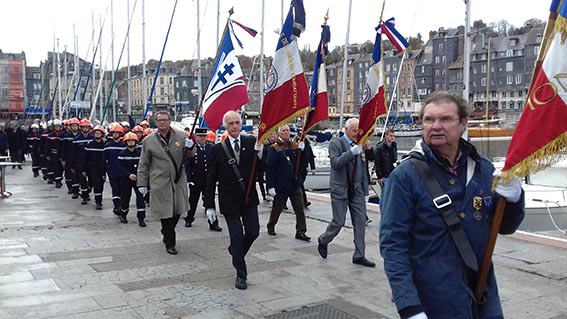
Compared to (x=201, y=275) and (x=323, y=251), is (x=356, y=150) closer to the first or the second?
(x=323, y=251)

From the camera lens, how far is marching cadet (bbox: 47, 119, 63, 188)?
18547 millimetres

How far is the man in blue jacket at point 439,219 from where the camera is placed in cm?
319

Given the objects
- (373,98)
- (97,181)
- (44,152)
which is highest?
(373,98)

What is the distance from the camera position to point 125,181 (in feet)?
39.1

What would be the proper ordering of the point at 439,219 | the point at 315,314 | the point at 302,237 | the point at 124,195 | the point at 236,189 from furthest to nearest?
the point at 124,195
the point at 302,237
the point at 236,189
the point at 315,314
the point at 439,219

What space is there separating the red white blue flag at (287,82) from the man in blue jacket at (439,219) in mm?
5031

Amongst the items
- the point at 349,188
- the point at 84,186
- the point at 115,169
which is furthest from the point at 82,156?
the point at 349,188

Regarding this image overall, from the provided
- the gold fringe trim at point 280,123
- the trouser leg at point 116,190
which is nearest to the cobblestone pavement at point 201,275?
the trouser leg at point 116,190

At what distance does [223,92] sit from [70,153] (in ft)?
25.2

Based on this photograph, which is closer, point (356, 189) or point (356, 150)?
point (356, 150)

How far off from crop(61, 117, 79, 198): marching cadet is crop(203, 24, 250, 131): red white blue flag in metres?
7.16

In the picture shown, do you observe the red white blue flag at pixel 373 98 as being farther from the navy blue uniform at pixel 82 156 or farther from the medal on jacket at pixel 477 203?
the navy blue uniform at pixel 82 156

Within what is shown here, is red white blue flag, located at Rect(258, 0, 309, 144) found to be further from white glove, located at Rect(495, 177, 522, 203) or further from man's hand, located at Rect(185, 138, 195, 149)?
white glove, located at Rect(495, 177, 522, 203)

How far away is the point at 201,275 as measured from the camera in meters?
7.61
